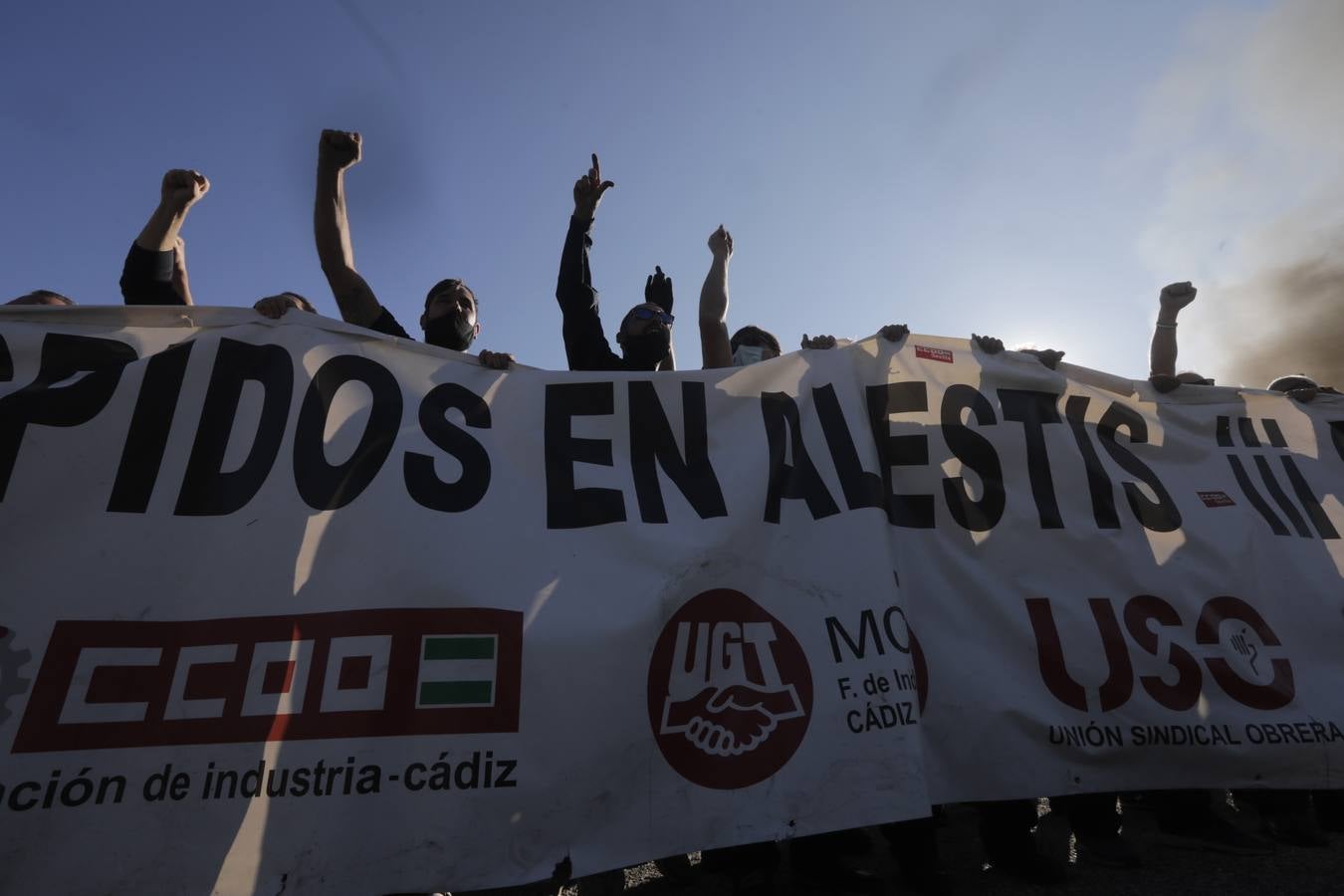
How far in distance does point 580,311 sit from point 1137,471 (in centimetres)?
279

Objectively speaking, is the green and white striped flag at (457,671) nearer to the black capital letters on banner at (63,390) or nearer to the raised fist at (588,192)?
the black capital letters on banner at (63,390)

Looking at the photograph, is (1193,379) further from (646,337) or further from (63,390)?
(63,390)

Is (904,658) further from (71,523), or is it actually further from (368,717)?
(71,523)

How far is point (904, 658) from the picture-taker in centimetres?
233

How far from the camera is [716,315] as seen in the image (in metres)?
3.74

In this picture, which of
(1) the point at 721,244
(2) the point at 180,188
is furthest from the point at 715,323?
(2) the point at 180,188

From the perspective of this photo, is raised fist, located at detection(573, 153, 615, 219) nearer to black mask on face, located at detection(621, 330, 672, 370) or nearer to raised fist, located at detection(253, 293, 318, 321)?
black mask on face, located at detection(621, 330, 672, 370)

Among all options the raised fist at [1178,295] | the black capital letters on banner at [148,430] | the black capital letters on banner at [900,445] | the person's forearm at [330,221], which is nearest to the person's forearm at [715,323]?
the black capital letters on banner at [900,445]

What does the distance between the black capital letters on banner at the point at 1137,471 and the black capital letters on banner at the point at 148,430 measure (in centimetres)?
383

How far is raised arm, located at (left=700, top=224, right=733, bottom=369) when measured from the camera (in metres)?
3.66

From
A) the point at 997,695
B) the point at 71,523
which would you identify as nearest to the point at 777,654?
the point at 997,695

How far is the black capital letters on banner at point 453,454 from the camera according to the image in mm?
2357

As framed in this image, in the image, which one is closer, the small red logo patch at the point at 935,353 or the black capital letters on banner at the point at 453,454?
the black capital letters on banner at the point at 453,454

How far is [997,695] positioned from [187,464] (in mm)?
2900
